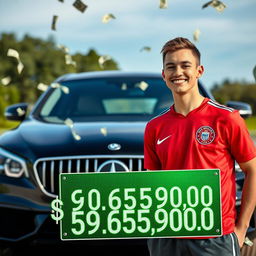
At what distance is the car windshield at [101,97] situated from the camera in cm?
514

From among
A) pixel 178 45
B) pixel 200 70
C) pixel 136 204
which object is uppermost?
pixel 178 45

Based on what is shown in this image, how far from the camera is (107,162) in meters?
3.87

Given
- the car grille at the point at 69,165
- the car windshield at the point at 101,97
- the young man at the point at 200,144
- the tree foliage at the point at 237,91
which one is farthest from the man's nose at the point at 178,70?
the tree foliage at the point at 237,91

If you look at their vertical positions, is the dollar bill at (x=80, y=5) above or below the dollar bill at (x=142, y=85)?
above

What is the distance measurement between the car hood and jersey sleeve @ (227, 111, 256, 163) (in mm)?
1621

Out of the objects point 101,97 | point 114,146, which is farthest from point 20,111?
point 114,146

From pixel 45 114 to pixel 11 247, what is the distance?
158cm

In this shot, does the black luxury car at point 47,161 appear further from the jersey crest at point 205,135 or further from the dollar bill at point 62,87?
the jersey crest at point 205,135

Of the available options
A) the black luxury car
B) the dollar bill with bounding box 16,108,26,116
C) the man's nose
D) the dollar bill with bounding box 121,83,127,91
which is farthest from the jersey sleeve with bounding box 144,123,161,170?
the dollar bill with bounding box 121,83,127,91

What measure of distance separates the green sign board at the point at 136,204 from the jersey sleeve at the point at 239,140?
0.58ft

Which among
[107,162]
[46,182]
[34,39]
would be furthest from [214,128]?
[34,39]

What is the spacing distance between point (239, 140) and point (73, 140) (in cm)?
194

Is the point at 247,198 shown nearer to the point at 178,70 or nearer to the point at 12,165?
the point at 178,70

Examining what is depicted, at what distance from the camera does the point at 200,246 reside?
2.34 metres
